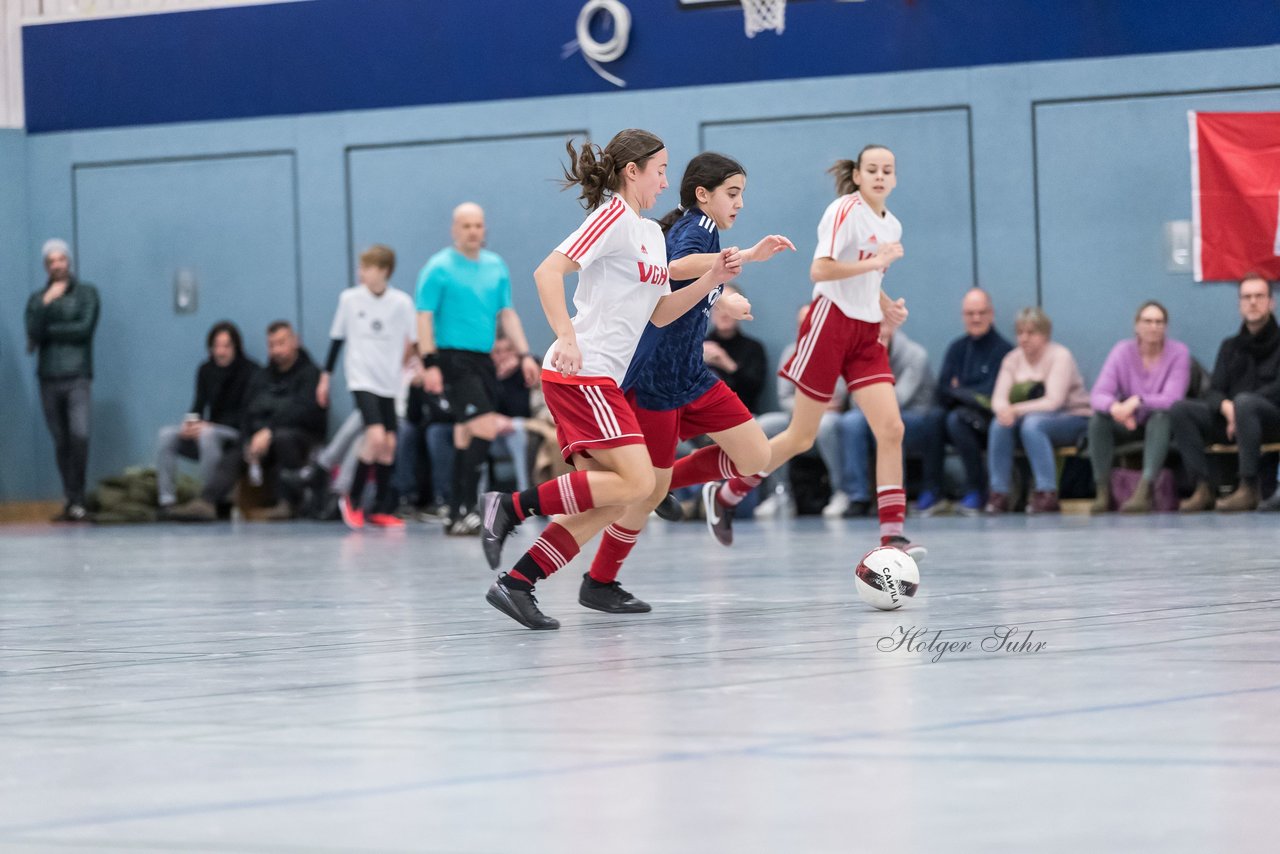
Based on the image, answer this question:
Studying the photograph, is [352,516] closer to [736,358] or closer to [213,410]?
[213,410]

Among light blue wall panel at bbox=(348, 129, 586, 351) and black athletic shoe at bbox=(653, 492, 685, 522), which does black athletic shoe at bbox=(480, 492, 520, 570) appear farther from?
light blue wall panel at bbox=(348, 129, 586, 351)

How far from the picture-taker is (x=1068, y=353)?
14305 mm

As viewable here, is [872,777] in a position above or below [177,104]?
below

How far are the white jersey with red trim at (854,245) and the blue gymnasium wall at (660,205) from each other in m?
6.46

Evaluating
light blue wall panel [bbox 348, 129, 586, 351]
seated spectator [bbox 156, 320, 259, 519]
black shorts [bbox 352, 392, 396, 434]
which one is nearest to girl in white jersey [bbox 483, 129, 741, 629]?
black shorts [bbox 352, 392, 396, 434]

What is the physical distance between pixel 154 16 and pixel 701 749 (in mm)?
15309

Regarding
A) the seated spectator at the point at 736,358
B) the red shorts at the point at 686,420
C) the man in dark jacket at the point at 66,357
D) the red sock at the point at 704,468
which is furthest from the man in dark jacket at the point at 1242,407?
the man in dark jacket at the point at 66,357

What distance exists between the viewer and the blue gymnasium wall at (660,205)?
1493 cm

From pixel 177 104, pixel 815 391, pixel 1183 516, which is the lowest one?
pixel 1183 516

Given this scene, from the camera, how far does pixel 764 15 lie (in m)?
15.7

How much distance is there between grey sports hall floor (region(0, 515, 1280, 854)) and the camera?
3.26 m

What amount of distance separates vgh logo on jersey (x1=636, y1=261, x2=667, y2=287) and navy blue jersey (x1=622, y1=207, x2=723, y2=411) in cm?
32

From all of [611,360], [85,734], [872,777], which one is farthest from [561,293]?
[872,777]

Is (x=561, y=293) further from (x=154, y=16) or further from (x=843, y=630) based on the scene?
(x=154, y=16)
